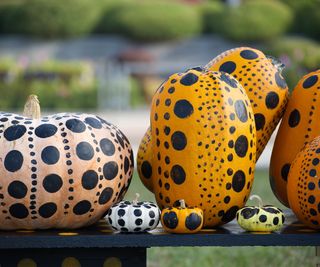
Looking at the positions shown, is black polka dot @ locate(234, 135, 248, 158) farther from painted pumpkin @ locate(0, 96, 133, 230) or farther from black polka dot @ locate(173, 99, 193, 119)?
painted pumpkin @ locate(0, 96, 133, 230)

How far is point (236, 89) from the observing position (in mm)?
3256

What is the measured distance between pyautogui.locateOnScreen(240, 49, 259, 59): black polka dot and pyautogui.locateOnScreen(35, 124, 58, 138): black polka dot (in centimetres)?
90

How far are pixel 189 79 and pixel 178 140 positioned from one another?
244 mm

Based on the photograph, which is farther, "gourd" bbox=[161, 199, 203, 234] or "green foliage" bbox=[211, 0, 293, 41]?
"green foliage" bbox=[211, 0, 293, 41]

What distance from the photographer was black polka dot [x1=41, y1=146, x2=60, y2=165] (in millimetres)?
3105

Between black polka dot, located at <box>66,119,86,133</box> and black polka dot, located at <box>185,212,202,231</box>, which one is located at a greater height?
black polka dot, located at <box>66,119,86,133</box>

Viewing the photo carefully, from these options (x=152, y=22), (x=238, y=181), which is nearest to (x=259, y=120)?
(x=238, y=181)

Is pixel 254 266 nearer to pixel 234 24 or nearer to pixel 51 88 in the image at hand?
pixel 51 88

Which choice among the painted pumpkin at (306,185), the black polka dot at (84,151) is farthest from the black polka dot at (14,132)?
the painted pumpkin at (306,185)

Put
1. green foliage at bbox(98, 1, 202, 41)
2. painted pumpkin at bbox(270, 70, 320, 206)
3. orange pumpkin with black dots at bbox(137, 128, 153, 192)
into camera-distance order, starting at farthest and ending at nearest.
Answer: green foliage at bbox(98, 1, 202, 41), orange pumpkin with black dots at bbox(137, 128, 153, 192), painted pumpkin at bbox(270, 70, 320, 206)

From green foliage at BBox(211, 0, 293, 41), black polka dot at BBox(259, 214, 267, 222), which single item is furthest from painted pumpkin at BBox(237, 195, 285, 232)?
green foliage at BBox(211, 0, 293, 41)

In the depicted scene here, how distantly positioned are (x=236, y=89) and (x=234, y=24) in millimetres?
25125

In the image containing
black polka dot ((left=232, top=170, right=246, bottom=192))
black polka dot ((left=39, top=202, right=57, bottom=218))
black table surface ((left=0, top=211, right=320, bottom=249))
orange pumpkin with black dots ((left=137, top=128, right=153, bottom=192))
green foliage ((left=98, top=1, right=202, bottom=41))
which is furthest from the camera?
green foliage ((left=98, top=1, right=202, bottom=41))

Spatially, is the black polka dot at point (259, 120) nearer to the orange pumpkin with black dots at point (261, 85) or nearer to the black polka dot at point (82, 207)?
the orange pumpkin with black dots at point (261, 85)
